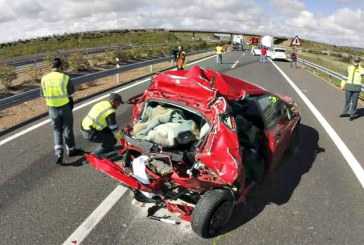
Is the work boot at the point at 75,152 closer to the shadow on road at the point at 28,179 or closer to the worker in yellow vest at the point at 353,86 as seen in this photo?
the shadow on road at the point at 28,179

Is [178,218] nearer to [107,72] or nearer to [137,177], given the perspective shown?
[137,177]

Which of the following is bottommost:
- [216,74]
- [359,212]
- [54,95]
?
[359,212]

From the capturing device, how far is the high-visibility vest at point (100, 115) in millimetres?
7035

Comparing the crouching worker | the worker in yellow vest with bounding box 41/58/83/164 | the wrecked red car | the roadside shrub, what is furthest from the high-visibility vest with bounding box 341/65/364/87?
the roadside shrub

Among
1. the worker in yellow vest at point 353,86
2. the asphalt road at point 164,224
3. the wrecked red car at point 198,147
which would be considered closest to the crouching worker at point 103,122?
the wrecked red car at point 198,147

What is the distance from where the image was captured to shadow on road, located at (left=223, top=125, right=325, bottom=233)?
5855 mm

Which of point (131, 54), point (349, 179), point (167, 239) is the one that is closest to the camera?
point (167, 239)

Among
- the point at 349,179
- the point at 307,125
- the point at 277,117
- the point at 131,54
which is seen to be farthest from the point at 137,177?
the point at 131,54

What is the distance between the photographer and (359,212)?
6000 millimetres

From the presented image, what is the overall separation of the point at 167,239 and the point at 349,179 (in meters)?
3.69

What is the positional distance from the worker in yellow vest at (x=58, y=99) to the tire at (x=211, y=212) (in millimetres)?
3666

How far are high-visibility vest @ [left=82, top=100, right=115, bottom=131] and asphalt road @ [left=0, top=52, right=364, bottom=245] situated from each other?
832 millimetres

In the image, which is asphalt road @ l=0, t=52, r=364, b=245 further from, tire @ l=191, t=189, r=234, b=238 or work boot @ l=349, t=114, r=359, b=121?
work boot @ l=349, t=114, r=359, b=121

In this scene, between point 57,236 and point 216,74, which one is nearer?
point 57,236
